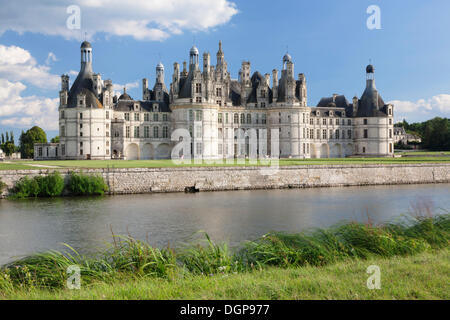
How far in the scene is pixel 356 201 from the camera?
78.7 feet

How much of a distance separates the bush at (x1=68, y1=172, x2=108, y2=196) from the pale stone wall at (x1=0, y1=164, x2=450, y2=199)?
585mm

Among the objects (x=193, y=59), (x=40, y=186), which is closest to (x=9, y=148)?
(x=193, y=59)

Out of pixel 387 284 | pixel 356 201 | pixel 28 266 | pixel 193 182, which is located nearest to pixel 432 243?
pixel 387 284

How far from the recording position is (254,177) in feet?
102

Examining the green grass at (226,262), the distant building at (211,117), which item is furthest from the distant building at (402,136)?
the green grass at (226,262)

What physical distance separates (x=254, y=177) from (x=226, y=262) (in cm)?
2317

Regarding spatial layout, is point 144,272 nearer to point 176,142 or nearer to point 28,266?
point 28,266

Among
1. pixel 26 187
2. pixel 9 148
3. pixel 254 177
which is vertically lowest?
pixel 26 187

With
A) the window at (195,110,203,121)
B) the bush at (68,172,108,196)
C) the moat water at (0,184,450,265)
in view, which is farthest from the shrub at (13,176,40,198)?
the window at (195,110,203,121)

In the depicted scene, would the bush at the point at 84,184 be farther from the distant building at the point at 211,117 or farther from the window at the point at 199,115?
the window at the point at 199,115

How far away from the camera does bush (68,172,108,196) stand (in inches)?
1024

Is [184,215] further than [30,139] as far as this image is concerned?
No

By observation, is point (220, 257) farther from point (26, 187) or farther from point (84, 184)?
point (26, 187)

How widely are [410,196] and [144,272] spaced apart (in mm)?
22653
